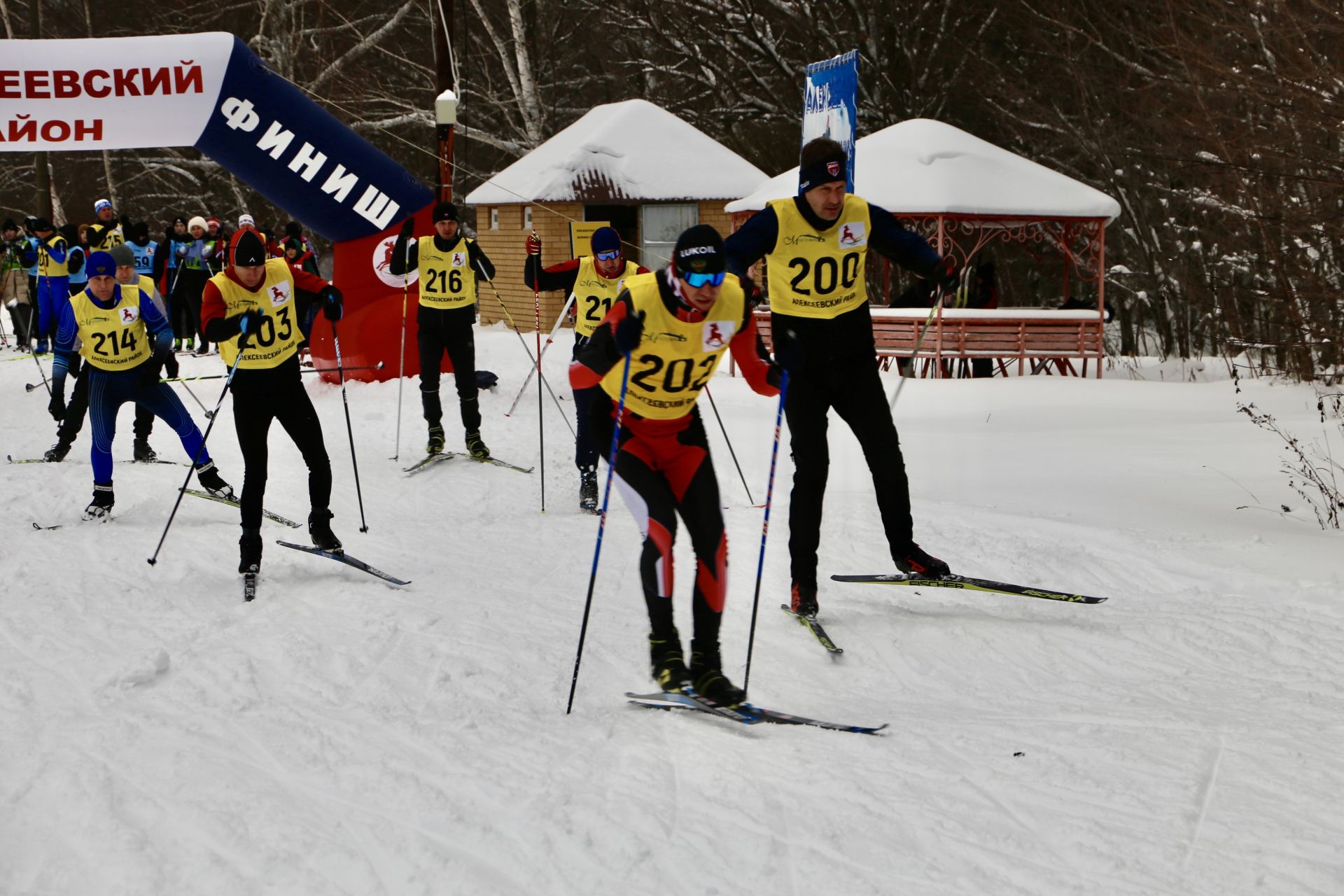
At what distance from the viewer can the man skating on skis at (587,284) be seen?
8797 mm

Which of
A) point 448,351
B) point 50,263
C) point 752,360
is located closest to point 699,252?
point 752,360

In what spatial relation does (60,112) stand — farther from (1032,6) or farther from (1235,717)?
(1032,6)

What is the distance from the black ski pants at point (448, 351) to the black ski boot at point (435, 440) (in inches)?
2.1

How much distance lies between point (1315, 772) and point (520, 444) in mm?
8273

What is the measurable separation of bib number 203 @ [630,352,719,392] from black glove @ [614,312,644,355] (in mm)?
251

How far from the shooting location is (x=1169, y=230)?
20484 millimetres

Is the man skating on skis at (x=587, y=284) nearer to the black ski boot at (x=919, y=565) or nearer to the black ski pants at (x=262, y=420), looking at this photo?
the black ski pants at (x=262, y=420)

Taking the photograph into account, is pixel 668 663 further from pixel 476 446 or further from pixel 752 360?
pixel 476 446

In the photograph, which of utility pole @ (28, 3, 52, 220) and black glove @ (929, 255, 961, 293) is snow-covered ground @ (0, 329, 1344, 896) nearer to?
black glove @ (929, 255, 961, 293)

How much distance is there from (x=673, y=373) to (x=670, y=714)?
120 centimetres

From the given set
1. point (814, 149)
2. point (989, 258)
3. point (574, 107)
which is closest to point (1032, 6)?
point (989, 258)

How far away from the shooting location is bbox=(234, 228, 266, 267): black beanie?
679cm

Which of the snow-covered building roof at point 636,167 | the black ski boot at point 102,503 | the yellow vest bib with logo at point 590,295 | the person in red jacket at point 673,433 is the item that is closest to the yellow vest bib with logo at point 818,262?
the person in red jacket at point 673,433

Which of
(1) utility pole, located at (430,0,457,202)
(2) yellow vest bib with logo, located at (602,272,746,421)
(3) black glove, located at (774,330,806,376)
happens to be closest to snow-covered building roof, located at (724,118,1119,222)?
(1) utility pole, located at (430,0,457,202)
